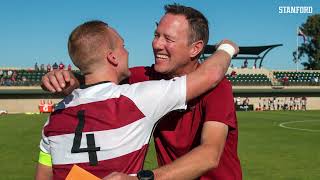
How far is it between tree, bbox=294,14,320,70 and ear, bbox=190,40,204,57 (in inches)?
4250

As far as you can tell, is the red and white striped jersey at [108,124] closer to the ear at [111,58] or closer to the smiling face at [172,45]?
the ear at [111,58]

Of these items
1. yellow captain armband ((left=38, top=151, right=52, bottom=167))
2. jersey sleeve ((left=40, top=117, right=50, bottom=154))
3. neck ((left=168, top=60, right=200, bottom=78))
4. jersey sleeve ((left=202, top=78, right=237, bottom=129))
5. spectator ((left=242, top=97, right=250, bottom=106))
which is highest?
neck ((left=168, top=60, right=200, bottom=78))

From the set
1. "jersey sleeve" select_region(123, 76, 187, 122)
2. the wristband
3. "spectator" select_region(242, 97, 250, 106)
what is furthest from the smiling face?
"spectator" select_region(242, 97, 250, 106)

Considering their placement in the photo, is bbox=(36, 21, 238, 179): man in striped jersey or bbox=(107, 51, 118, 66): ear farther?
bbox=(107, 51, 118, 66): ear

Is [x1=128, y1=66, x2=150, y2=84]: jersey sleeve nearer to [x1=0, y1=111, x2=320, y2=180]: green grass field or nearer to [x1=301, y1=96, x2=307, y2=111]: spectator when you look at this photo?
[x1=0, y1=111, x2=320, y2=180]: green grass field

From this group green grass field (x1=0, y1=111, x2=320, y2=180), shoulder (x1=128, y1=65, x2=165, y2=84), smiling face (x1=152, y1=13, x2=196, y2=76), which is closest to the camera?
smiling face (x1=152, y1=13, x2=196, y2=76)

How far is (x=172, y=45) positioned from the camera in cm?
332

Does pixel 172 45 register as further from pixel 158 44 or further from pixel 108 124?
pixel 108 124

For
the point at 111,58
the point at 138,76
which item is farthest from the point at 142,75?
the point at 111,58

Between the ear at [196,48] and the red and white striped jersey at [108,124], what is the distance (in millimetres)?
572

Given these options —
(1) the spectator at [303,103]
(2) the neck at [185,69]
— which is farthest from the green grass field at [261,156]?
(1) the spectator at [303,103]

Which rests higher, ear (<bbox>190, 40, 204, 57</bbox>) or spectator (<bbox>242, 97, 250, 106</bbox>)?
ear (<bbox>190, 40, 204, 57</bbox>)

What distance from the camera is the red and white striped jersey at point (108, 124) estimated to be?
2611 millimetres

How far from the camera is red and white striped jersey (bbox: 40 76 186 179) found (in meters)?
2.61
